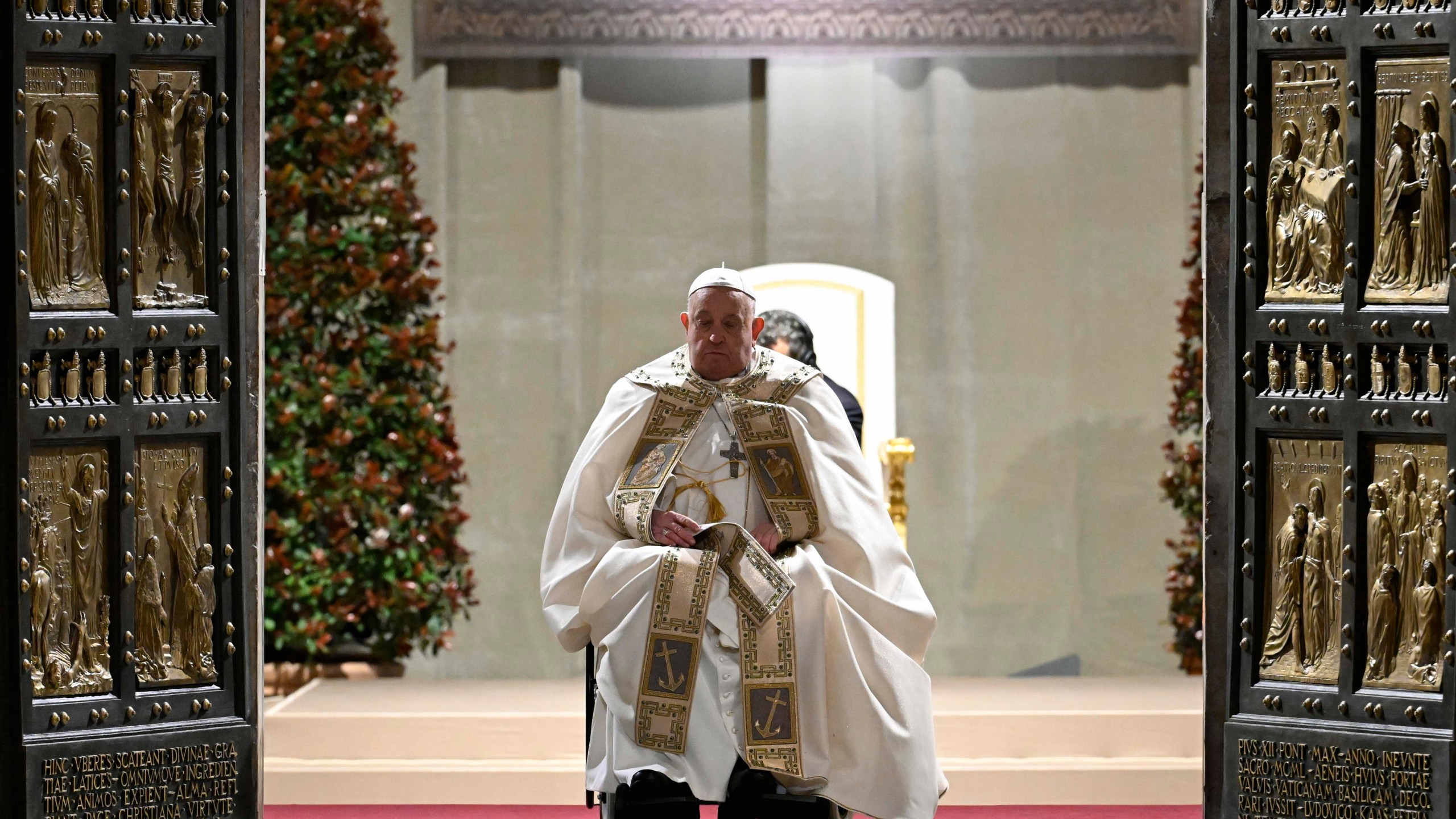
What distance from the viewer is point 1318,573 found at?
175 inches

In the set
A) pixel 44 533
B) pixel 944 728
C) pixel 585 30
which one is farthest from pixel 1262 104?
pixel 585 30

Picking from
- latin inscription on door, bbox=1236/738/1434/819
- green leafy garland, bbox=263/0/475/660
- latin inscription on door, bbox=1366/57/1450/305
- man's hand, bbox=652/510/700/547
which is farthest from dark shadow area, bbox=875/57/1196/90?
latin inscription on door, bbox=1236/738/1434/819

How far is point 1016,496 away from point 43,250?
486 cm

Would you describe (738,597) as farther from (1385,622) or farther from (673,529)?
(1385,622)

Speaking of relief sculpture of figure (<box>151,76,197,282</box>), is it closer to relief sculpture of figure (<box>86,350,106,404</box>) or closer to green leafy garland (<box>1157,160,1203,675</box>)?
relief sculpture of figure (<box>86,350,106,404</box>)

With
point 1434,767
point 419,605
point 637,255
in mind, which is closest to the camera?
point 1434,767

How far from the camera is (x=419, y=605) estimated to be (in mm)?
7637

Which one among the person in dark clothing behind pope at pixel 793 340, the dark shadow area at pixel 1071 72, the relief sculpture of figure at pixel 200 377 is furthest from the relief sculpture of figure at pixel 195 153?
the dark shadow area at pixel 1071 72

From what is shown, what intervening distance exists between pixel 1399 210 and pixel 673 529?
1.85m

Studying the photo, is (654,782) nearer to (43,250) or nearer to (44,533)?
(44,533)

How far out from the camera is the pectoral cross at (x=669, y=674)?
4398mm

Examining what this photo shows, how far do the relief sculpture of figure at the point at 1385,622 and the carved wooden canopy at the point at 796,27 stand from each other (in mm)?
4140

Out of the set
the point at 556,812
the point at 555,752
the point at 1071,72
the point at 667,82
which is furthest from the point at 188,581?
the point at 1071,72

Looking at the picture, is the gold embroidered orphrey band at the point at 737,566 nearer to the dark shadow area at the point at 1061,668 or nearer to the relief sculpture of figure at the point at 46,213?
the relief sculpture of figure at the point at 46,213
